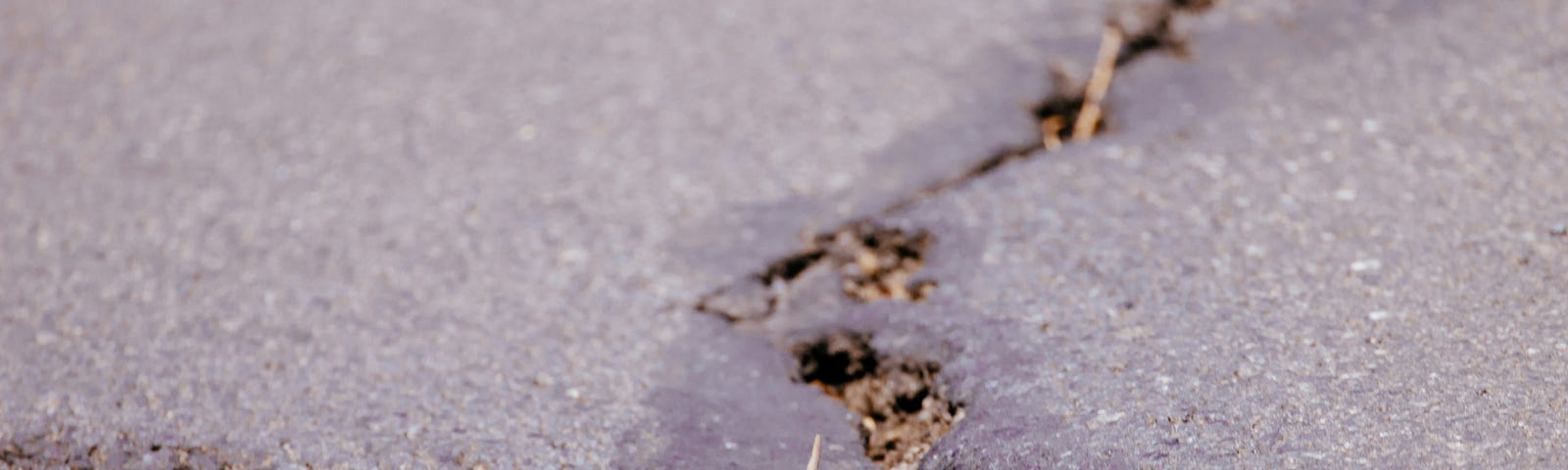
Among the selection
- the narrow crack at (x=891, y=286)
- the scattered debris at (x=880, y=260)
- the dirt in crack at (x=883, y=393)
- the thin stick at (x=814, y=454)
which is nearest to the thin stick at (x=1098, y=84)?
the narrow crack at (x=891, y=286)

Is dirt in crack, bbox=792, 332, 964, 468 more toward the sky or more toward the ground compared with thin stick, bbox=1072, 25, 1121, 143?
more toward the ground

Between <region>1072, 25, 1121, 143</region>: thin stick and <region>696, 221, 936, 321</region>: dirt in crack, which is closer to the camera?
<region>696, 221, 936, 321</region>: dirt in crack

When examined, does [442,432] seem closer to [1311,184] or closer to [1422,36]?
[1311,184]

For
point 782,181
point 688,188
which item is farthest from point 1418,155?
point 688,188

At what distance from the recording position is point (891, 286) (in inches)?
79.1

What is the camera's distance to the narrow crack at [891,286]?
1.78m

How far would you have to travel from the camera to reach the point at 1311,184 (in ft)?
6.81

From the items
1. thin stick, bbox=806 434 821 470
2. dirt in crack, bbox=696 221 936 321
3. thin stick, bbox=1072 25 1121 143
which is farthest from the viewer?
thin stick, bbox=1072 25 1121 143

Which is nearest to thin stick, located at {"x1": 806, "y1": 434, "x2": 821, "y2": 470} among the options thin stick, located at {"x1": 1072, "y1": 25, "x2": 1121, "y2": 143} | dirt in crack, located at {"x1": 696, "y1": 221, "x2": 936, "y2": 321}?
dirt in crack, located at {"x1": 696, "y1": 221, "x2": 936, "y2": 321}

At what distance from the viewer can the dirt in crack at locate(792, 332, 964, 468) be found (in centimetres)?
175

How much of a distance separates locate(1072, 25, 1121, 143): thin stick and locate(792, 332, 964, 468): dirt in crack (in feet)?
2.23

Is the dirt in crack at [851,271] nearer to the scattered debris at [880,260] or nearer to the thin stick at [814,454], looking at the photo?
the scattered debris at [880,260]

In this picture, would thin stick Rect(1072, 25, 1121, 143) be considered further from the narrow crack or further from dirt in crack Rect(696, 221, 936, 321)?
dirt in crack Rect(696, 221, 936, 321)

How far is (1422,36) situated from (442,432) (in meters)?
1.97
